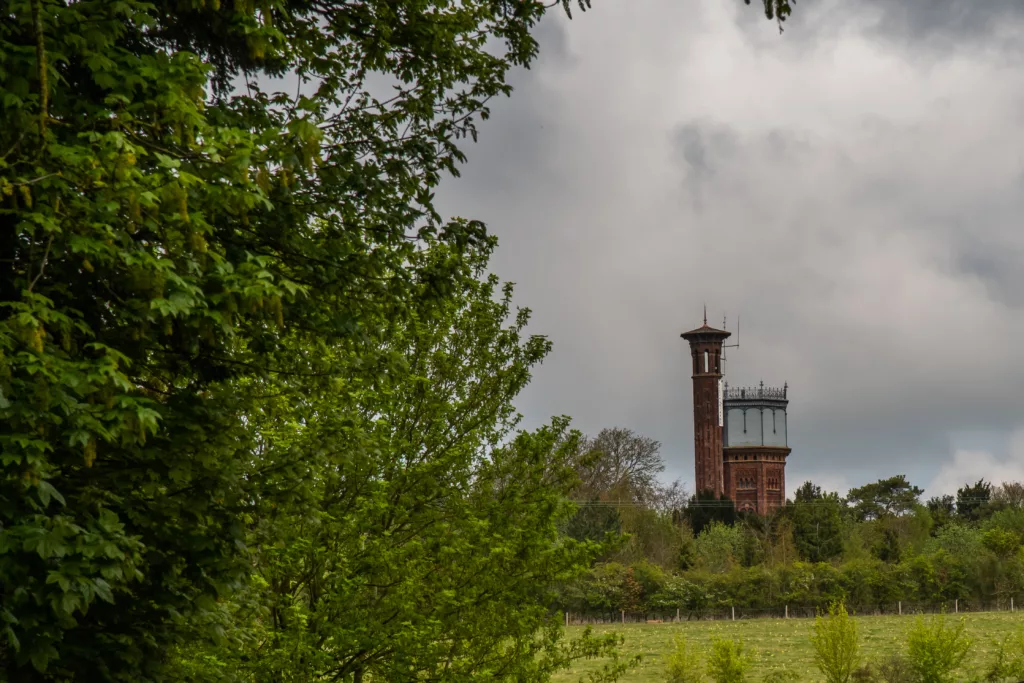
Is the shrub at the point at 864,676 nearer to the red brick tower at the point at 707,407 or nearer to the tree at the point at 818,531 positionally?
the tree at the point at 818,531

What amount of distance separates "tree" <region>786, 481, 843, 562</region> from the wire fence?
32.2ft

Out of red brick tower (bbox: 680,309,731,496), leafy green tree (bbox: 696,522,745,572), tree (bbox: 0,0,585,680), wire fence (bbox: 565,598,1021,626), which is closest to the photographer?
tree (bbox: 0,0,585,680)

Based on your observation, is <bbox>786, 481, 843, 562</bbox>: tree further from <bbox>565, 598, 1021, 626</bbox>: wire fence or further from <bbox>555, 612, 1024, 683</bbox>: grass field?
→ <bbox>555, 612, 1024, 683</bbox>: grass field

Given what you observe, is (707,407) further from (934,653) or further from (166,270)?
(166,270)

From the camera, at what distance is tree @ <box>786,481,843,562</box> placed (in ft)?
263

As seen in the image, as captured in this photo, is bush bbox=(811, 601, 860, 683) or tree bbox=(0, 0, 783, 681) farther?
bush bbox=(811, 601, 860, 683)

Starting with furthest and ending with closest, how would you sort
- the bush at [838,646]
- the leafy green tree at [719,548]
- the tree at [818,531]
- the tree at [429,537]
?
the tree at [818,531] < the leafy green tree at [719,548] < the bush at [838,646] < the tree at [429,537]

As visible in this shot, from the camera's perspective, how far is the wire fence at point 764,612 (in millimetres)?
66438

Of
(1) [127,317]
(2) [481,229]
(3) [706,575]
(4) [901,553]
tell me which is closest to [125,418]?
(1) [127,317]

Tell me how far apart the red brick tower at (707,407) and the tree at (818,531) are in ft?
94.1

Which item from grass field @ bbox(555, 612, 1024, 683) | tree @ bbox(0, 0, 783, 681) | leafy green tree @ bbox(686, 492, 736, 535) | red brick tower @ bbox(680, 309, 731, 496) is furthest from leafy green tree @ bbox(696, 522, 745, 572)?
tree @ bbox(0, 0, 783, 681)

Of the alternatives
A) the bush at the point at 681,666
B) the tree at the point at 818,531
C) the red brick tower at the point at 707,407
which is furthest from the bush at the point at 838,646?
the red brick tower at the point at 707,407

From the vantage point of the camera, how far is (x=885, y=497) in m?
108

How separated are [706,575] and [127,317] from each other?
64900 mm
